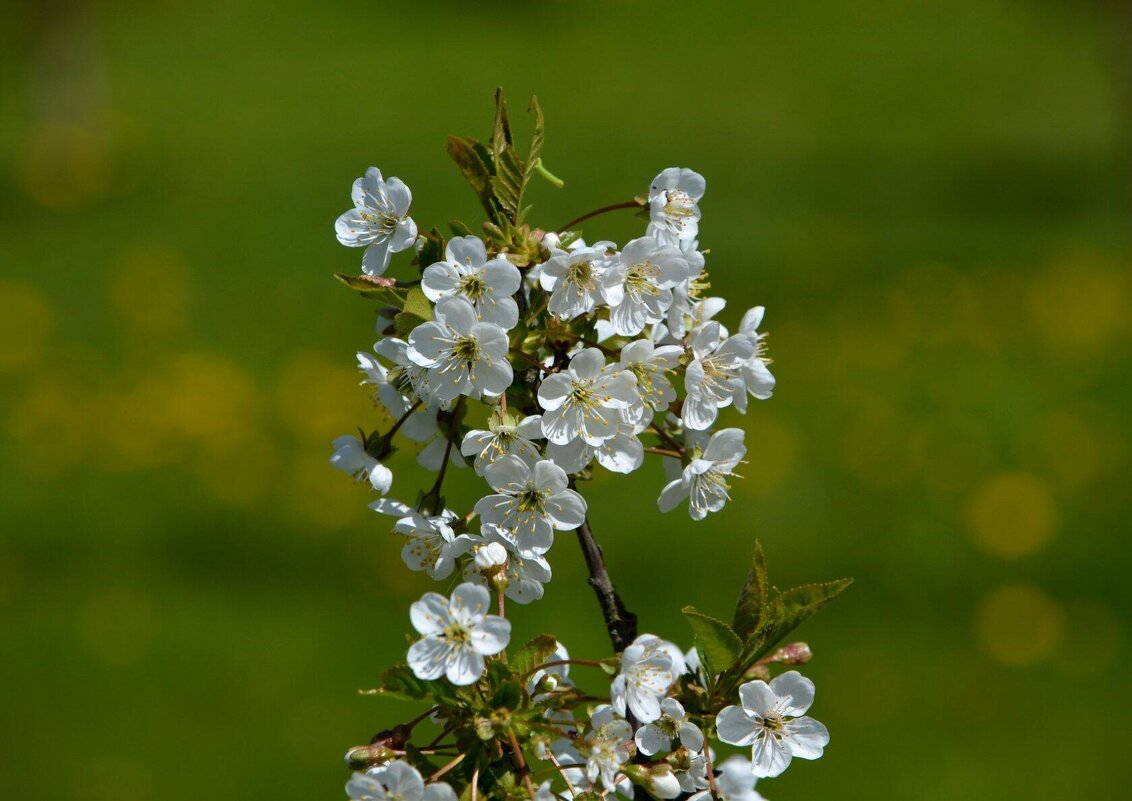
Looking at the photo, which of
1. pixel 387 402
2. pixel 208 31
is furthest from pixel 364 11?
pixel 387 402

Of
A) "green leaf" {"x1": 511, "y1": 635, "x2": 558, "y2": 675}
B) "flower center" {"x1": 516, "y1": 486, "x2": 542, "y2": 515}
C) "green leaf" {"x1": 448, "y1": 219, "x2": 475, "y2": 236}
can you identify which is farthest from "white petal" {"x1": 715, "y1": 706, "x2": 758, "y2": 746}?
"green leaf" {"x1": 448, "y1": 219, "x2": 475, "y2": 236}

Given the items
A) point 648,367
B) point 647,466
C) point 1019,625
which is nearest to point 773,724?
point 648,367

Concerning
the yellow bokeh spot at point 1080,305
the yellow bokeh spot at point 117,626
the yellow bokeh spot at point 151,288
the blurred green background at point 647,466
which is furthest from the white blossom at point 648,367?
the yellow bokeh spot at point 151,288

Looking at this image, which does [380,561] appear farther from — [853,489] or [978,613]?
[978,613]

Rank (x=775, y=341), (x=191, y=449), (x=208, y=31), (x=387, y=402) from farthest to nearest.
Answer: (x=208, y=31) < (x=775, y=341) < (x=191, y=449) < (x=387, y=402)

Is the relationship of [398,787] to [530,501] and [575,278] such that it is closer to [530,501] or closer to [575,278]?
[530,501]
